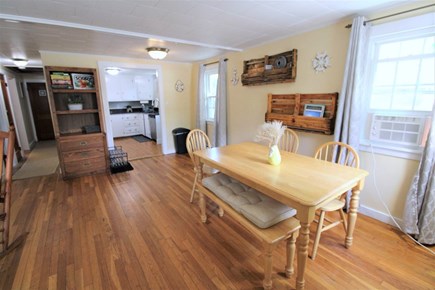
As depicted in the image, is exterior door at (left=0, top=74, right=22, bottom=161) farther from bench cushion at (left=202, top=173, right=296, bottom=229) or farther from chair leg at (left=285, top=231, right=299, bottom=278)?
chair leg at (left=285, top=231, right=299, bottom=278)

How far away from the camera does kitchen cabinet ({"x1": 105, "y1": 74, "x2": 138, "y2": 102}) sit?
664 centimetres

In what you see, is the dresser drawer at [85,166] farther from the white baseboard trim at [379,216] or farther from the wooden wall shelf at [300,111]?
the white baseboard trim at [379,216]

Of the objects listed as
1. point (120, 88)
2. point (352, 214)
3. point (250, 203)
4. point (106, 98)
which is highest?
point (120, 88)

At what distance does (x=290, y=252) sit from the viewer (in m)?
1.50

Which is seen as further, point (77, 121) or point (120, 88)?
point (120, 88)

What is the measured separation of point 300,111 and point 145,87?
6.03 metres

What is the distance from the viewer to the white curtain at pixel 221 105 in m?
4.08

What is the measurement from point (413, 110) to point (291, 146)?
3.92ft

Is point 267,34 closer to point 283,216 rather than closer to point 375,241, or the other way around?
point 283,216

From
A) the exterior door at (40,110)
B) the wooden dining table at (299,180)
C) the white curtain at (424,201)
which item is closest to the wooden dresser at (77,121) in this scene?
the wooden dining table at (299,180)

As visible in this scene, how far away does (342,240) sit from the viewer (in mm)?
1971

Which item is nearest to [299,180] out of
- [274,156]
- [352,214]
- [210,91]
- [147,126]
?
[274,156]

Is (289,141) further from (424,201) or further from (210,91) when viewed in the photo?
(210,91)

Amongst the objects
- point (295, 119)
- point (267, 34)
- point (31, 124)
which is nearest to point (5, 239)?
point (295, 119)
